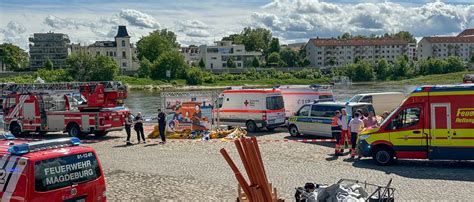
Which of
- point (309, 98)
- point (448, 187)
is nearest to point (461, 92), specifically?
point (448, 187)

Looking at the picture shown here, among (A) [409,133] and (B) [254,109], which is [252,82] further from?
(A) [409,133]

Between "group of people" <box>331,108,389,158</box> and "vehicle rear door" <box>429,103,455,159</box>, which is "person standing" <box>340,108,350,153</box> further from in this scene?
"vehicle rear door" <box>429,103,455,159</box>

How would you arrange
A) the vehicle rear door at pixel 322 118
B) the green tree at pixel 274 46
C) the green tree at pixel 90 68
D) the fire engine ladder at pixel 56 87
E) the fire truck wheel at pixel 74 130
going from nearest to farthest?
the vehicle rear door at pixel 322 118 < the fire truck wheel at pixel 74 130 < the fire engine ladder at pixel 56 87 < the green tree at pixel 90 68 < the green tree at pixel 274 46

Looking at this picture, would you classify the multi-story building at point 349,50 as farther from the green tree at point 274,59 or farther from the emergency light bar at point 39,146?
the emergency light bar at point 39,146

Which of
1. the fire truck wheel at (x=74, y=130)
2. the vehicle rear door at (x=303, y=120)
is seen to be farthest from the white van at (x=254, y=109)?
the fire truck wheel at (x=74, y=130)

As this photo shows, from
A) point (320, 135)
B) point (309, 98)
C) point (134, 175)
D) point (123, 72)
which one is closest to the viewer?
point (134, 175)

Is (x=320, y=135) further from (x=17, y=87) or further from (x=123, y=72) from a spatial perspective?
(x=123, y=72)

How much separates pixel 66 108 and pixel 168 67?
353ft

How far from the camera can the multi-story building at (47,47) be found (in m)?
190

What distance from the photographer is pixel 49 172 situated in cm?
851

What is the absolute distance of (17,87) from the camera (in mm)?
27594

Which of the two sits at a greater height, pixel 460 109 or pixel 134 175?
pixel 460 109

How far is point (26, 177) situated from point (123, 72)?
5269 inches

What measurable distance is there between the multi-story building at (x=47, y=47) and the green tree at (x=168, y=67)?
6809cm
